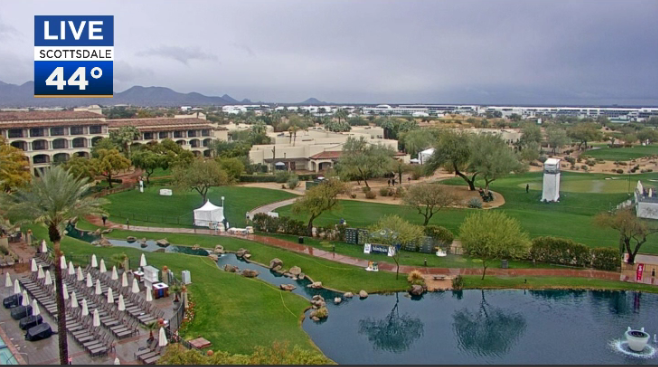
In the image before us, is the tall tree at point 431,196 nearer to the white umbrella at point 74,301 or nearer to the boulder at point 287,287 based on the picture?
the boulder at point 287,287

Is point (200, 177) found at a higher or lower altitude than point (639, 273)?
higher

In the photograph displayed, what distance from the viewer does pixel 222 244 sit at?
45.3 meters

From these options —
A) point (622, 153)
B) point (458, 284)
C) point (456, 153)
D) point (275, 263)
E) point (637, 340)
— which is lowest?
point (275, 263)

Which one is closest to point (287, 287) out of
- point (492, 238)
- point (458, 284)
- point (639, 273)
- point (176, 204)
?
point (458, 284)

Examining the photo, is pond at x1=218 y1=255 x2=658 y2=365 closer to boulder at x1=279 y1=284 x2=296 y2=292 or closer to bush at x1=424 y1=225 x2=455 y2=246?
boulder at x1=279 y1=284 x2=296 y2=292

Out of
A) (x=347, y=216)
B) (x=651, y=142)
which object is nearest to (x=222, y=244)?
(x=347, y=216)

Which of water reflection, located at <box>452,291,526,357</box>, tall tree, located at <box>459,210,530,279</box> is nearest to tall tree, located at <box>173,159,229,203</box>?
tall tree, located at <box>459,210,530,279</box>

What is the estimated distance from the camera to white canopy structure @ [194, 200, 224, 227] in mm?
51531

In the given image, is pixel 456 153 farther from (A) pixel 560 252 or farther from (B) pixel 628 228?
(B) pixel 628 228

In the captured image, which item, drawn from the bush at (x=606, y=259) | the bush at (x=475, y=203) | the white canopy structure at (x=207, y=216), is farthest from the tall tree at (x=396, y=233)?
the bush at (x=475, y=203)

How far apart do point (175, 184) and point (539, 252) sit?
38768 millimetres

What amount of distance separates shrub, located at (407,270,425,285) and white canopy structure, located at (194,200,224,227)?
871 inches

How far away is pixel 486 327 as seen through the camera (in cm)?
3003

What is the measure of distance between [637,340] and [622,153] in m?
94.9
